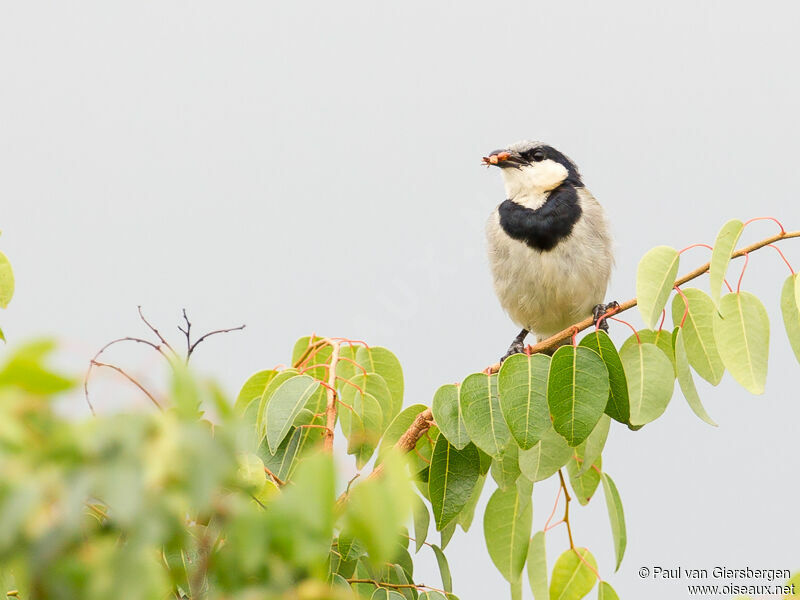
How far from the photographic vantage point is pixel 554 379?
176 centimetres

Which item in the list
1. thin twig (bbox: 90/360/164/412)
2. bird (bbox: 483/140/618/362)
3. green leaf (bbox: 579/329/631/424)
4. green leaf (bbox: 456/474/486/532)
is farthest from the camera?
bird (bbox: 483/140/618/362)

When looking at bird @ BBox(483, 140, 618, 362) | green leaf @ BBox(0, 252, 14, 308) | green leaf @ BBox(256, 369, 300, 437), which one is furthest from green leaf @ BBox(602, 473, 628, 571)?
green leaf @ BBox(0, 252, 14, 308)

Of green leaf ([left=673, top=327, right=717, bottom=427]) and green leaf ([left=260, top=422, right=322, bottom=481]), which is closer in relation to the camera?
green leaf ([left=673, top=327, right=717, bottom=427])

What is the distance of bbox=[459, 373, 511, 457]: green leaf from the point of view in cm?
181

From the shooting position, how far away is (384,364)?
2.22m

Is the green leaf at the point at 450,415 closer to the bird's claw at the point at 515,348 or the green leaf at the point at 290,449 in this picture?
the green leaf at the point at 290,449

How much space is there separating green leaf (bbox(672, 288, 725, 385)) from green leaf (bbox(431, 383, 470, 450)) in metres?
0.48

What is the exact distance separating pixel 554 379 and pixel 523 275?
1.58m

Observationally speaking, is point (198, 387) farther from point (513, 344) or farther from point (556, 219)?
point (513, 344)

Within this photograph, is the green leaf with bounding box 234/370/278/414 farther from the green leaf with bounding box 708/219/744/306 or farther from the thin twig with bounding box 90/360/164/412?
the green leaf with bounding box 708/219/744/306

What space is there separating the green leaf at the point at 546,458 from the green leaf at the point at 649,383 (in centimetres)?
14

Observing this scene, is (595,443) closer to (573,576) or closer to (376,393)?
(573,576)

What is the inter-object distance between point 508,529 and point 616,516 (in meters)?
0.23

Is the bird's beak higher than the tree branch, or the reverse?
the bird's beak
